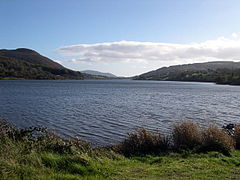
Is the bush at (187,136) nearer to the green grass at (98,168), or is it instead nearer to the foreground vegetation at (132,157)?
the foreground vegetation at (132,157)

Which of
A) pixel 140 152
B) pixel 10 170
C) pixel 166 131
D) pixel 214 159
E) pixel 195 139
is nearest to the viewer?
pixel 10 170

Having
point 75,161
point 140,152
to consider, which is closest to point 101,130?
point 140,152

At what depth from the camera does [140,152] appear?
13.2 metres

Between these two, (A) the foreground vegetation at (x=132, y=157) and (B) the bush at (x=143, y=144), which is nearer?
(A) the foreground vegetation at (x=132, y=157)

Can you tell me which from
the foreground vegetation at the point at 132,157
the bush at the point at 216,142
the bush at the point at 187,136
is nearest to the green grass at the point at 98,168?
the foreground vegetation at the point at 132,157

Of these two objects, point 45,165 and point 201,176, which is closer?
point 45,165

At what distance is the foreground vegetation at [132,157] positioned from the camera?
778 centimetres

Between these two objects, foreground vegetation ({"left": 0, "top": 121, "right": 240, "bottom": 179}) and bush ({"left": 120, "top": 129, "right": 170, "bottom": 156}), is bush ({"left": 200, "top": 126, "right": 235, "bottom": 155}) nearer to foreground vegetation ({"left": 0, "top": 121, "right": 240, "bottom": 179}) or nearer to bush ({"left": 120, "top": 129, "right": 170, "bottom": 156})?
foreground vegetation ({"left": 0, "top": 121, "right": 240, "bottom": 179})

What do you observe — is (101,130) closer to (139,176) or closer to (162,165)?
(162,165)

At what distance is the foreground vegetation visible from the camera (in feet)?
25.5

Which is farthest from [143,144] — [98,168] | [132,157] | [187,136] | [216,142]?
[98,168]

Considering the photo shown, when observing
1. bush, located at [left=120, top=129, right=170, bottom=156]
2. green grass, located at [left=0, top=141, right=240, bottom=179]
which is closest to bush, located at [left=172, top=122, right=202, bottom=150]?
bush, located at [left=120, top=129, right=170, bottom=156]

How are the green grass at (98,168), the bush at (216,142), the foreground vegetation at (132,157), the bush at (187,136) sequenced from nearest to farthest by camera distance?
the green grass at (98,168) < the foreground vegetation at (132,157) < the bush at (216,142) < the bush at (187,136)

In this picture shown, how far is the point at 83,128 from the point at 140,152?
12873 millimetres
